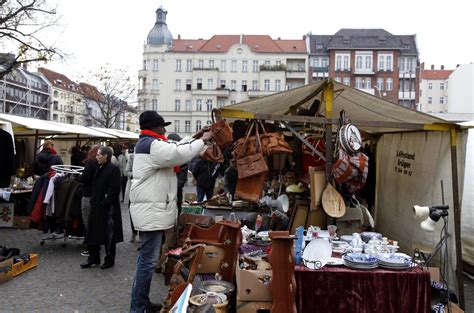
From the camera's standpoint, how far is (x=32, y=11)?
72.2ft

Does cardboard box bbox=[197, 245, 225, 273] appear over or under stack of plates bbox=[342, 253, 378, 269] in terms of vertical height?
under

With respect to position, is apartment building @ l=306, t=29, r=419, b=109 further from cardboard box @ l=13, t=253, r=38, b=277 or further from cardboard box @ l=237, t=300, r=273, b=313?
cardboard box @ l=237, t=300, r=273, b=313

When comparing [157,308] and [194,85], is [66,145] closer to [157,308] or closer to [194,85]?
[157,308]

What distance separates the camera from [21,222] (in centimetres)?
904

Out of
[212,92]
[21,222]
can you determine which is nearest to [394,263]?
[21,222]

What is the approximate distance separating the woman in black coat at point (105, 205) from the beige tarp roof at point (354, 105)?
1.94 meters

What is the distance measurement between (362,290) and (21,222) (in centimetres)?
774

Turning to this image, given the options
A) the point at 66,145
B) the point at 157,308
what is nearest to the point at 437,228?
the point at 157,308

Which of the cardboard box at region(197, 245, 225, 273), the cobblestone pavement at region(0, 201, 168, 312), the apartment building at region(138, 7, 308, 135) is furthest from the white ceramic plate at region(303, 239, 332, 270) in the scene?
the apartment building at region(138, 7, 308, 135)

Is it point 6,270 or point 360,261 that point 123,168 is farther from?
point 360,261

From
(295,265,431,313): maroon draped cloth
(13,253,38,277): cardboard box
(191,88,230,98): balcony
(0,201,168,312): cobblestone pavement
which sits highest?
(191,88,230,98): balcony

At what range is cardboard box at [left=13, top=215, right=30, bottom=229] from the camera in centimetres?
902

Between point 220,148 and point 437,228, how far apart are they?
276 centimetres

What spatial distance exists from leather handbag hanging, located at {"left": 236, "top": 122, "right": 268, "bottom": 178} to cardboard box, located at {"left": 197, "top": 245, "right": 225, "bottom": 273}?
38.6 inches
